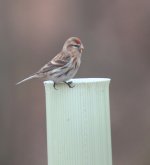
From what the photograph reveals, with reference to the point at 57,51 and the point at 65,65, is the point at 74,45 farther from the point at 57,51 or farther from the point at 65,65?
the point at 57,51

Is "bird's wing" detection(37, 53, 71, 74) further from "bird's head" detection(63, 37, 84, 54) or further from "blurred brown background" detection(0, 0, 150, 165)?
"blurred brown background" detection(0, 0, 150, 165)

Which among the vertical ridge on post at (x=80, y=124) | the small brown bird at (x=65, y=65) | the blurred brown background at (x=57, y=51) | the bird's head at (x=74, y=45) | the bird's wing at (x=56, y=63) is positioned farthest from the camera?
the blurred brown background at (x=57, y=51)

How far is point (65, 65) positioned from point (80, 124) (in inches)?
44.3

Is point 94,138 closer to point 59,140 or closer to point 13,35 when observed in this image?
point 59,140

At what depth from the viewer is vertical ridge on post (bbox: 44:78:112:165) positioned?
12.1 feet

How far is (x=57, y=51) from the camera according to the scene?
817 cm

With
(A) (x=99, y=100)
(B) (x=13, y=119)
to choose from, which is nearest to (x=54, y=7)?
(B) (x=13, y=119)

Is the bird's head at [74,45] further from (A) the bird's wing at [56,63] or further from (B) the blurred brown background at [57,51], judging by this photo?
(B) the blurred brown background at [57,51]

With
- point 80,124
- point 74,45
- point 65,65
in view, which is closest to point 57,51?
point 74,45

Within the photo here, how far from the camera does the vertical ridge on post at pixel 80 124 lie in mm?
3697

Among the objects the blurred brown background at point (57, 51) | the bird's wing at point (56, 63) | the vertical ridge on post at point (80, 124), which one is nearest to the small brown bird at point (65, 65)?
the bird's wing at point (56, 63)

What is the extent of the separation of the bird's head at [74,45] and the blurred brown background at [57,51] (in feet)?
10.0

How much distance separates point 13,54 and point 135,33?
4.59 ft

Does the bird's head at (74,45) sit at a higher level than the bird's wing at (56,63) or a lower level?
higher
